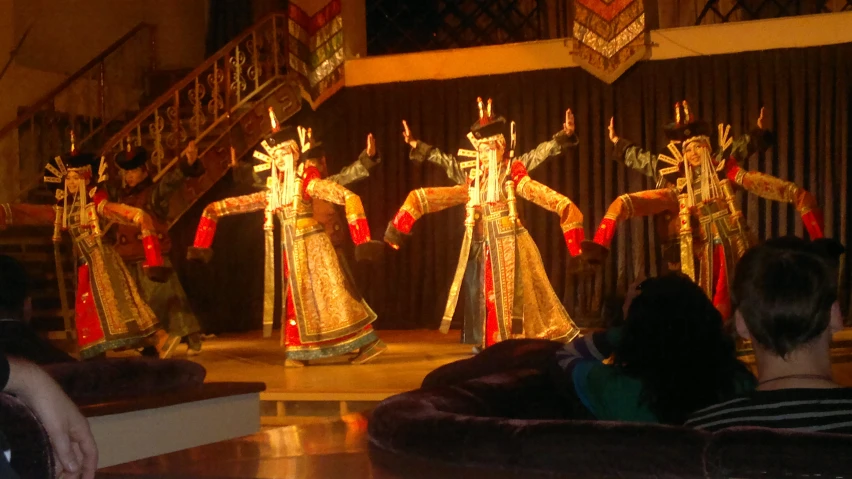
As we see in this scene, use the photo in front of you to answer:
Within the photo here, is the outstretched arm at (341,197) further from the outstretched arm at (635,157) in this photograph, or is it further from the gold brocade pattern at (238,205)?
the outstretched arm at (635,157)

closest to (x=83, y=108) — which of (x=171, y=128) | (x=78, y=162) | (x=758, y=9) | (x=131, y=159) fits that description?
(x=171, y=128)

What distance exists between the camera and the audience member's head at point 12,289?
2.56 metres

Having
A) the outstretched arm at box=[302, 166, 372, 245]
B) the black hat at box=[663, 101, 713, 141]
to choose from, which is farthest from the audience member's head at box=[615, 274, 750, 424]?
the black hat at box=[663, 101, 713, 141]

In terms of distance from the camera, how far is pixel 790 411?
56.9 inches

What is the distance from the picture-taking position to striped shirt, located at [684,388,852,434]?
1415mm

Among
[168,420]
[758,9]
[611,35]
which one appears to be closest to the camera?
[168,420]

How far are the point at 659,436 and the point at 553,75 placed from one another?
6.34 metres

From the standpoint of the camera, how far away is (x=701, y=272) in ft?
17.2

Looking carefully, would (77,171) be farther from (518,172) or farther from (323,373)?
(518,172)

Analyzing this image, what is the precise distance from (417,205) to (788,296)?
401 centimetres

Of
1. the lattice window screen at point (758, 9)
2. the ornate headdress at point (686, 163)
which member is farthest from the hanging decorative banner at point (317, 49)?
the ornate headdress at point (686, 163)

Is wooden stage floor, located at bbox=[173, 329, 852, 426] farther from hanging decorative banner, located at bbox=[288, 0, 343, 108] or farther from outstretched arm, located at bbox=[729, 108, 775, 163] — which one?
hanging decorative banner, located at bbox=[288, 0, 343, 108]

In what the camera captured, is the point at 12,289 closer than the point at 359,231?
Yes

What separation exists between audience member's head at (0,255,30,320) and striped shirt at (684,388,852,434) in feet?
5.88
